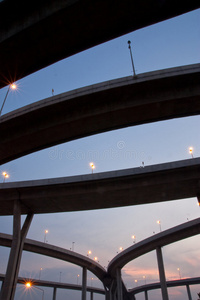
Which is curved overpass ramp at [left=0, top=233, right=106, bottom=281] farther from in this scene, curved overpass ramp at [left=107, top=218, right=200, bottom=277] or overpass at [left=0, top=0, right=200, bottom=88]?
overpass at [left=0, top=0, right=200, bottom=88]

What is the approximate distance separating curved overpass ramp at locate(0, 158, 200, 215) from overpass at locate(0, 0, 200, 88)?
21.4 m

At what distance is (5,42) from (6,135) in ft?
36.1

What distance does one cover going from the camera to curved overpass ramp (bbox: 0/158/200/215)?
30484 mm

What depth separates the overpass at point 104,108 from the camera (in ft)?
53.7

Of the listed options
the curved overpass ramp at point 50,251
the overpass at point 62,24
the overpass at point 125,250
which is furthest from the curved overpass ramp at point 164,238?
the overpass at point 62,24

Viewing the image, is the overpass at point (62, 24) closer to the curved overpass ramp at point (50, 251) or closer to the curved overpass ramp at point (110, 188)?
the curved overpass ramp at point (110, 188)

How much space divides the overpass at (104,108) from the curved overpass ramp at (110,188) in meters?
12.1

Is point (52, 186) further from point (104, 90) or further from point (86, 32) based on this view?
point (86, 32)

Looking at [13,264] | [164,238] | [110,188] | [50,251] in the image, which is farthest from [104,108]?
[50,251]

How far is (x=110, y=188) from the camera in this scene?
108 feet

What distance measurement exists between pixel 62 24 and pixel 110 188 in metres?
25.4

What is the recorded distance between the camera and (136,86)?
1642cm

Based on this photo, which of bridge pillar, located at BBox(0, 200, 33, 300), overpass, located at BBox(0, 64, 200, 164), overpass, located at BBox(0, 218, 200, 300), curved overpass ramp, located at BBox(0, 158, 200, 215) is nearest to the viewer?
overpass, located at BBox(0, 64, 200, 164)

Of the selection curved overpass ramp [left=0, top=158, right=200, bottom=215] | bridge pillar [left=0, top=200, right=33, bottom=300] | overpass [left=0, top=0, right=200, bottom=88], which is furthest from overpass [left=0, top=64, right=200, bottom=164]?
bridge pillar [left=0, top=200, right=33, bottom=300]
